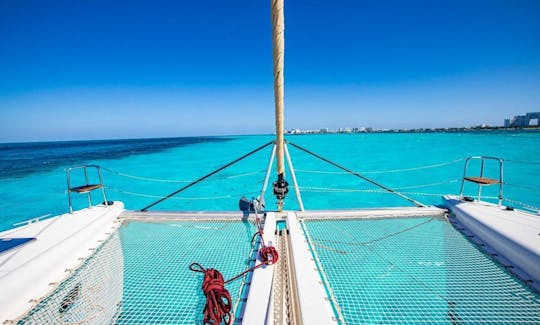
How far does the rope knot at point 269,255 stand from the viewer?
1.89m

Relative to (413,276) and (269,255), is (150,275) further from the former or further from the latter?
(413,276)

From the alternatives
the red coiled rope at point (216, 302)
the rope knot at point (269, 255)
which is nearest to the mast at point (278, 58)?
the rope knot at point (269, 255)

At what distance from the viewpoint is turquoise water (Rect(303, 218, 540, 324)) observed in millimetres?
1737

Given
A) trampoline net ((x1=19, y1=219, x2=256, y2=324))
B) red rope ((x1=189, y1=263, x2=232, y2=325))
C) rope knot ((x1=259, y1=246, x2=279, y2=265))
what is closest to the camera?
red rope ((x1=189, y1=263, x2=232, y2=325))

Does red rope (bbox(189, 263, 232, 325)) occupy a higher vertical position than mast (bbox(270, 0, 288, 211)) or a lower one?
lower

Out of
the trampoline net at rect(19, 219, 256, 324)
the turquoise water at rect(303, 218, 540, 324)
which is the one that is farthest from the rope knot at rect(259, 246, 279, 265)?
the turquoise water at rect(303, 218, 540, 324)

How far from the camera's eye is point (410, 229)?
113 inches

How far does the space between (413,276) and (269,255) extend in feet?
5.35

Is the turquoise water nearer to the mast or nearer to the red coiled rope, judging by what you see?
the red coiled rope

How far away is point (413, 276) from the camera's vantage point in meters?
2.27

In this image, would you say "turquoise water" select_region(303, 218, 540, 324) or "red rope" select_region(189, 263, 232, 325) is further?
"turquoise water" select_region(303, 218, 540, 324)

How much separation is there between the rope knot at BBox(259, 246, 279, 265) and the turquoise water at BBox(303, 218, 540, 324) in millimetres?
578

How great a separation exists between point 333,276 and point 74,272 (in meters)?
2.54

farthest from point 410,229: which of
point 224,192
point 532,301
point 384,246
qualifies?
point 224,192
